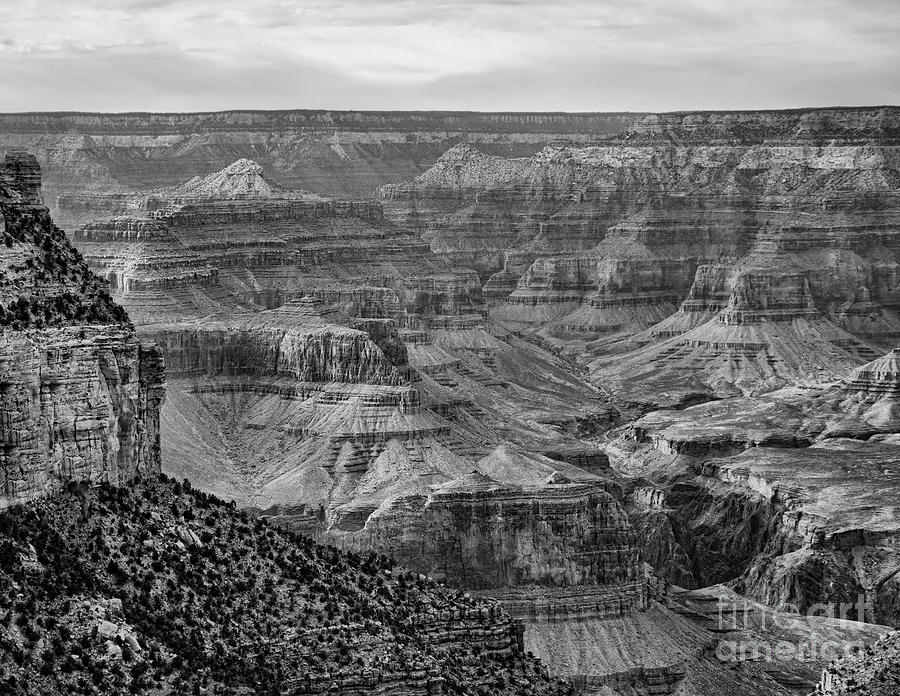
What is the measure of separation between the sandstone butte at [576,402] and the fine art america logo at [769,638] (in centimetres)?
43

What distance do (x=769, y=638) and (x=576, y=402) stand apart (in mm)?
61579

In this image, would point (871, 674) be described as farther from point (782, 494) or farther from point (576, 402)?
point (576, 402)

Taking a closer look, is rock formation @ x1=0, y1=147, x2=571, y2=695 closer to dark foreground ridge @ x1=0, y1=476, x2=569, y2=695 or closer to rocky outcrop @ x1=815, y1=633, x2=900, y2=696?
dark foreground ridge @ x1=0, y1=476, x2=569, y2=695

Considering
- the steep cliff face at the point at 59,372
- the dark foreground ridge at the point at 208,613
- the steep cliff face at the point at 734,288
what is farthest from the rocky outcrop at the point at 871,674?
the steep cliff face at the point at 734,288

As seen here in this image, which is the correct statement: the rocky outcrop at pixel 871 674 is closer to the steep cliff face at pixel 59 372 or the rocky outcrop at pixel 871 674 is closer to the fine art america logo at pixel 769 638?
the steep cliff face at pixel 59 372

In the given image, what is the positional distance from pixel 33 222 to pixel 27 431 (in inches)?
190

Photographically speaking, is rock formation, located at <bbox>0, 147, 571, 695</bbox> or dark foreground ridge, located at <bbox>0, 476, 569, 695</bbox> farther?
rock formation, located at <bbox>0, 147, 571, 695</bbox>

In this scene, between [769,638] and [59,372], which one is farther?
[769,638]

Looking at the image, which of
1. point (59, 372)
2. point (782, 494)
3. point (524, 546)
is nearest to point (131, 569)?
point (59, 372)

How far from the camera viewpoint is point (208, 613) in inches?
1665

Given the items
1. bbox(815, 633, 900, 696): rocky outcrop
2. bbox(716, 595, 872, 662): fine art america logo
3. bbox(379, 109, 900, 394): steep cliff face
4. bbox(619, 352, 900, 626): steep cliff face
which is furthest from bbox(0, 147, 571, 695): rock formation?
bbox(379, 109, 900, 394): steep cliff face

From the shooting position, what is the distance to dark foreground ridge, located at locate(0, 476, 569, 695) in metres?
39.2

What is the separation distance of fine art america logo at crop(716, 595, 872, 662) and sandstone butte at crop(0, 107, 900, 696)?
16.8 inches

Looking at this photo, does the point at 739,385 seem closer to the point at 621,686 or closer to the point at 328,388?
the point at 328,388
